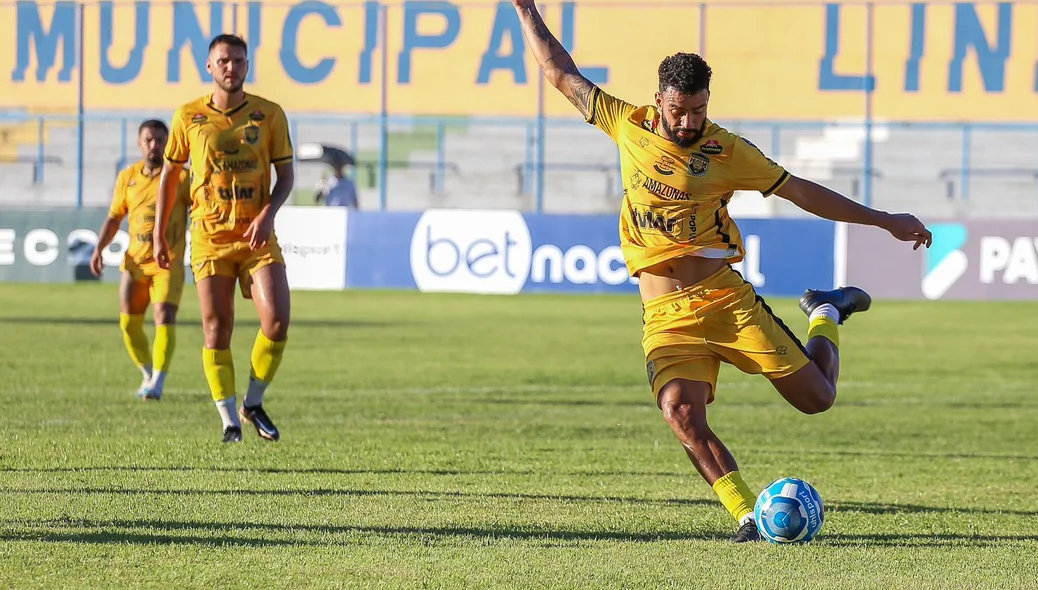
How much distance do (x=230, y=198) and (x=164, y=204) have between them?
0.44 m

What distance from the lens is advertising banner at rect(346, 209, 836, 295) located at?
24.6 meters

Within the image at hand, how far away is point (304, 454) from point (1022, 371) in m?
8.61

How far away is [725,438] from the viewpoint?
970cm

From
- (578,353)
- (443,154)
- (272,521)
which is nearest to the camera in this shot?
(272,521)

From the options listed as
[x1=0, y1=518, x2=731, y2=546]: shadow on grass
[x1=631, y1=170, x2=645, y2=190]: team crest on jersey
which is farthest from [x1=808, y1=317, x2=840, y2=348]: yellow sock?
[x1=631, y1=170, x2=645, y2=190]: team crest on jersey

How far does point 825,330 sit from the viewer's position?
22.9ft

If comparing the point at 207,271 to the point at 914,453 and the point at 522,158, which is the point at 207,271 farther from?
the point at 522,158

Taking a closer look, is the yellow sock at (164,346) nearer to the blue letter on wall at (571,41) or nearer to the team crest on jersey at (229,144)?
the team crest on jersey at (229,144)

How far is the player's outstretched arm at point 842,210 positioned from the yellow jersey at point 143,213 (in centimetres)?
619

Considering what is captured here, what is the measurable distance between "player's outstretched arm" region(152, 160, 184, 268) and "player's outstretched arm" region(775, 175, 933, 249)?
12.9 ft

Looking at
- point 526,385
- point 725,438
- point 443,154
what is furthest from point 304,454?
point 443,154

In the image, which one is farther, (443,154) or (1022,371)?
(443,154)

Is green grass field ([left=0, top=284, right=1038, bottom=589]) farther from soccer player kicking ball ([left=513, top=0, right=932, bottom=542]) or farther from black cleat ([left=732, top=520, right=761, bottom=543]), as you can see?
soccer player kicking ball ([left=513, top=0, right=932, bottom=542])

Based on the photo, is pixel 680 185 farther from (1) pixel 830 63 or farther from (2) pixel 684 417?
(1) pixel 830 63
